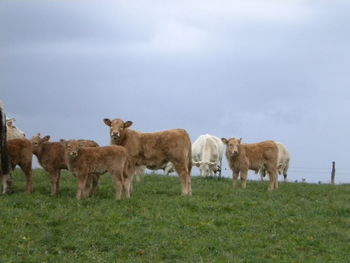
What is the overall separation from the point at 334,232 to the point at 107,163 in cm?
584

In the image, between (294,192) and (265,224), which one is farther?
(294,192)

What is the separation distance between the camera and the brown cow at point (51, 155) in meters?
18.1

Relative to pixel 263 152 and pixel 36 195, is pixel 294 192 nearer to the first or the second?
pixel 263 152

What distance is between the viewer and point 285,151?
113 feet

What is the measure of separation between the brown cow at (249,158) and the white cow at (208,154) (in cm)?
764

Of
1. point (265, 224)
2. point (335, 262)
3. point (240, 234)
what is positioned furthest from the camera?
point (265, 224)

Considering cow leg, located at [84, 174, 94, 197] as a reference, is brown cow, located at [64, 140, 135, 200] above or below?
above

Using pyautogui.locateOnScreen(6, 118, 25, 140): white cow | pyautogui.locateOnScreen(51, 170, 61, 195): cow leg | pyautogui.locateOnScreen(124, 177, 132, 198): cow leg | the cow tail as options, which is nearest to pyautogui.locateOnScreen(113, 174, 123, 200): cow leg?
pyautogui.locateOnScreen(124, 177, 132, 198): cow leg

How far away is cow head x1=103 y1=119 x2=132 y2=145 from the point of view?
61.2ft

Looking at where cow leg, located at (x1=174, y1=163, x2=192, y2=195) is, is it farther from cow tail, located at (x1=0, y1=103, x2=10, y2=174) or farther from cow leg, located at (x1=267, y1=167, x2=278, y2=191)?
cow tail, located at (x1=0, y1=103, x2=10, y2=174)

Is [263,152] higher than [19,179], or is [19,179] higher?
[263,152]

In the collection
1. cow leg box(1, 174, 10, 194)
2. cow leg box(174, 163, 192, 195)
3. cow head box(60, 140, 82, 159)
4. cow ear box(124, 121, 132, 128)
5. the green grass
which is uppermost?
cow ear box(124, 121, 132, 128)

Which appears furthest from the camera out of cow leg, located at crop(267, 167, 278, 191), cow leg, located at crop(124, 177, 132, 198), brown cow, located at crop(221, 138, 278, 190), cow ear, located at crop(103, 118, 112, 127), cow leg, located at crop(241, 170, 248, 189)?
cow leg, located at crop(267, 167, 278, 191)

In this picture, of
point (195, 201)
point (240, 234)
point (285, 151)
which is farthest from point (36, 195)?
point (285, 151)
